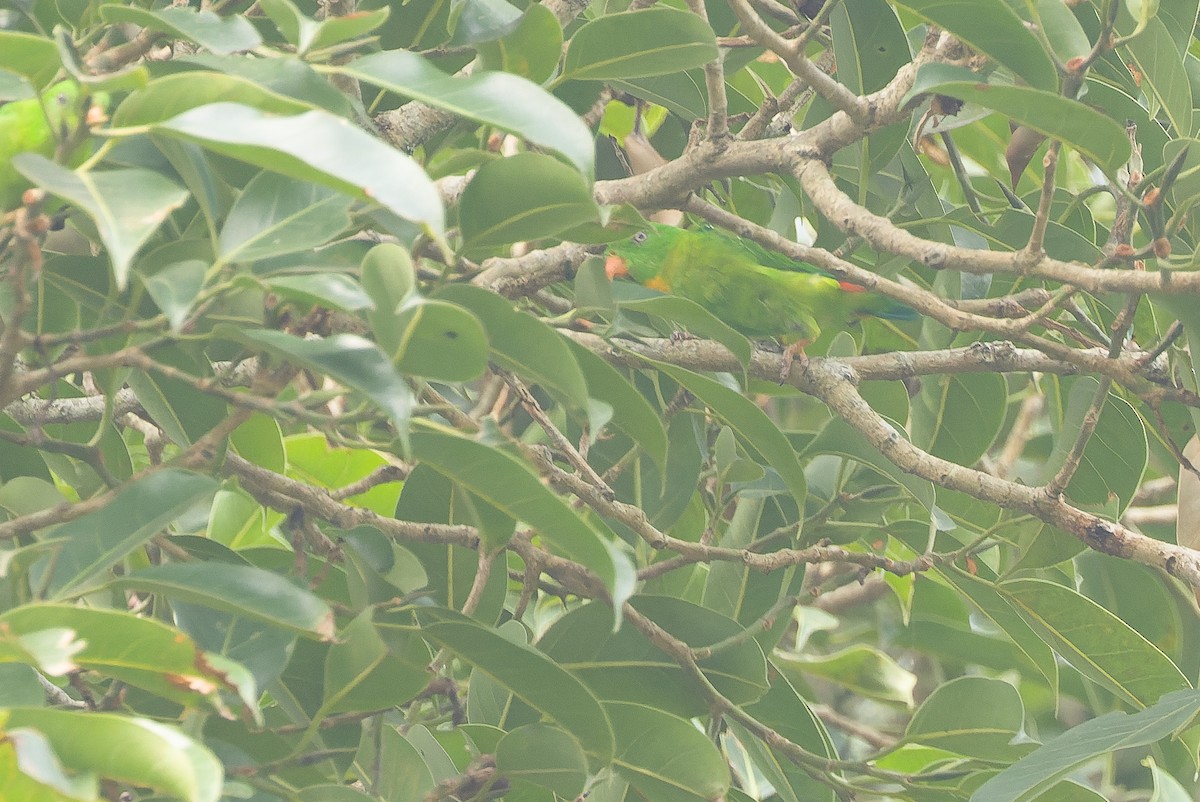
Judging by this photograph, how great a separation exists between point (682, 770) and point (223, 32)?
1.18 meters

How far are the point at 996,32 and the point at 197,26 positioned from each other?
109 centimetres

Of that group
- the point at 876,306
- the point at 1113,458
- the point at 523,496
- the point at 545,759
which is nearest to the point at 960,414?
the point at 1113,458

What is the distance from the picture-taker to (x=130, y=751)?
36.5 inches

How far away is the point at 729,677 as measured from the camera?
77.3 inches

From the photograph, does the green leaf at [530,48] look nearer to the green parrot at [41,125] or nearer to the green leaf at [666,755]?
the green parrot at [41,125]

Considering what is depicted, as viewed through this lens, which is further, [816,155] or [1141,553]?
[816,155]

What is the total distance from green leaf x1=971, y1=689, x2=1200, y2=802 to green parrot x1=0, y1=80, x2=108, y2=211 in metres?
1.31

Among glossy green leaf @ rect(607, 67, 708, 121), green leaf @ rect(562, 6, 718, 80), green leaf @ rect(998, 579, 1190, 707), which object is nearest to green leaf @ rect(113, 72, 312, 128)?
green leaf @ rect(562, 6, 718, 80)

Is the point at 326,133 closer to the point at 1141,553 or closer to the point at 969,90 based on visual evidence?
the point at 969,90

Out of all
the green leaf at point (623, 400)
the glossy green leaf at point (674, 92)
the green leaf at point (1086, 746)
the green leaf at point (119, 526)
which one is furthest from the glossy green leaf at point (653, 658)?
the glossy green leaf at point (674, 92)

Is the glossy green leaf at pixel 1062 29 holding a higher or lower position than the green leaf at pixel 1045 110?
higher

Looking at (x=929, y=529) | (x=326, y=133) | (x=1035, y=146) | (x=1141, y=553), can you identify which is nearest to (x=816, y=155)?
(x=1035, y=146)

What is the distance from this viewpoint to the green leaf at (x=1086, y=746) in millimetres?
1463

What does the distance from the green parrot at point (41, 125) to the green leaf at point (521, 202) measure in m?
0.44
